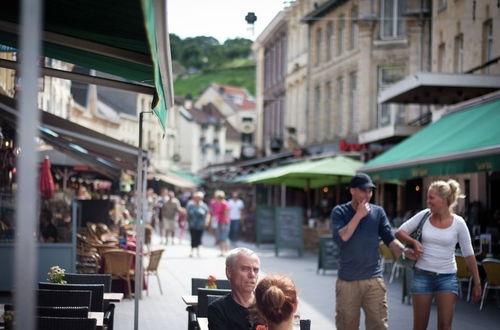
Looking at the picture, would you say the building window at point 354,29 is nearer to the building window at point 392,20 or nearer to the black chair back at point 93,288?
the building window at point 392,20

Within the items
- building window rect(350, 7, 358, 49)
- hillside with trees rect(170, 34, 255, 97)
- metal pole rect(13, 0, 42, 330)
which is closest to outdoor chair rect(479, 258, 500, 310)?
metal pole rect(13, 0, 42, 330)

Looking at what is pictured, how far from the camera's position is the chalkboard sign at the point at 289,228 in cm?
2531

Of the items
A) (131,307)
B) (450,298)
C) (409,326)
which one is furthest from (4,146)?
(450,298)

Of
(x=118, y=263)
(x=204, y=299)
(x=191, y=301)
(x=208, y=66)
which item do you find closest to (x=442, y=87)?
(x=118, y=263)

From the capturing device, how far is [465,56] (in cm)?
2267

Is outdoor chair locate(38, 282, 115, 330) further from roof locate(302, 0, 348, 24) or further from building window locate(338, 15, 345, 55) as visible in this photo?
building window locate(338, 15, 345, 55)

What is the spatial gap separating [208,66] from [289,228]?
153 meters

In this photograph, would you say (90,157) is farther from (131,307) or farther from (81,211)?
(131,307)

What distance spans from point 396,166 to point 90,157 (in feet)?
20.4

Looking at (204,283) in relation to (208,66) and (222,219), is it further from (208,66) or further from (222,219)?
(208,66)

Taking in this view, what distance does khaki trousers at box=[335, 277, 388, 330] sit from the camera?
774 centimetres

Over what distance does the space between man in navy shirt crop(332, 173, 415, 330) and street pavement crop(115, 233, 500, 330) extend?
3.73 meters

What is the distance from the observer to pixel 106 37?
631 cm

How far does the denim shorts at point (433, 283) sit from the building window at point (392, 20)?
25179 mm
